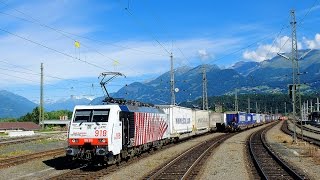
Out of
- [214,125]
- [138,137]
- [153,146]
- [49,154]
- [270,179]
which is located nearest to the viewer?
[270,179]

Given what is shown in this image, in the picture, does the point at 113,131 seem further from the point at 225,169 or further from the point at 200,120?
the point at 200,120

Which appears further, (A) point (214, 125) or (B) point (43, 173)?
(A) point (214, 125)

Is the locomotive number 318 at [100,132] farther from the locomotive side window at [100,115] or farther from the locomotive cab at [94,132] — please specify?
the locomotive side window at [100,115]

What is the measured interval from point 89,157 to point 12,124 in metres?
105

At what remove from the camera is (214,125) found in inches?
2719

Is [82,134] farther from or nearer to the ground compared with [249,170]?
farther from the ground

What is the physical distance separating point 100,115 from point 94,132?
3.27 ft

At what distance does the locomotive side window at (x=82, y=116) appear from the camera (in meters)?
21.2

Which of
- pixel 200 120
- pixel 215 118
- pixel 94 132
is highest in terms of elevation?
pixel 215 118

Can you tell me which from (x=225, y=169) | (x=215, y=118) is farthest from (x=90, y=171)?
(x=215, y=118)

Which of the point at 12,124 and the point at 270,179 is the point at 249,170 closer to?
the point at 270,179

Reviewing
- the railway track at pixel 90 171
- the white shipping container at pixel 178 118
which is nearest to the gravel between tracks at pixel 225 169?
the railway track at pixel 90 171

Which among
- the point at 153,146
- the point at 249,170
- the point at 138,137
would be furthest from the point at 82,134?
the point at 153,146

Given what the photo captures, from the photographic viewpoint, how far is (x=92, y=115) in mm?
21250
